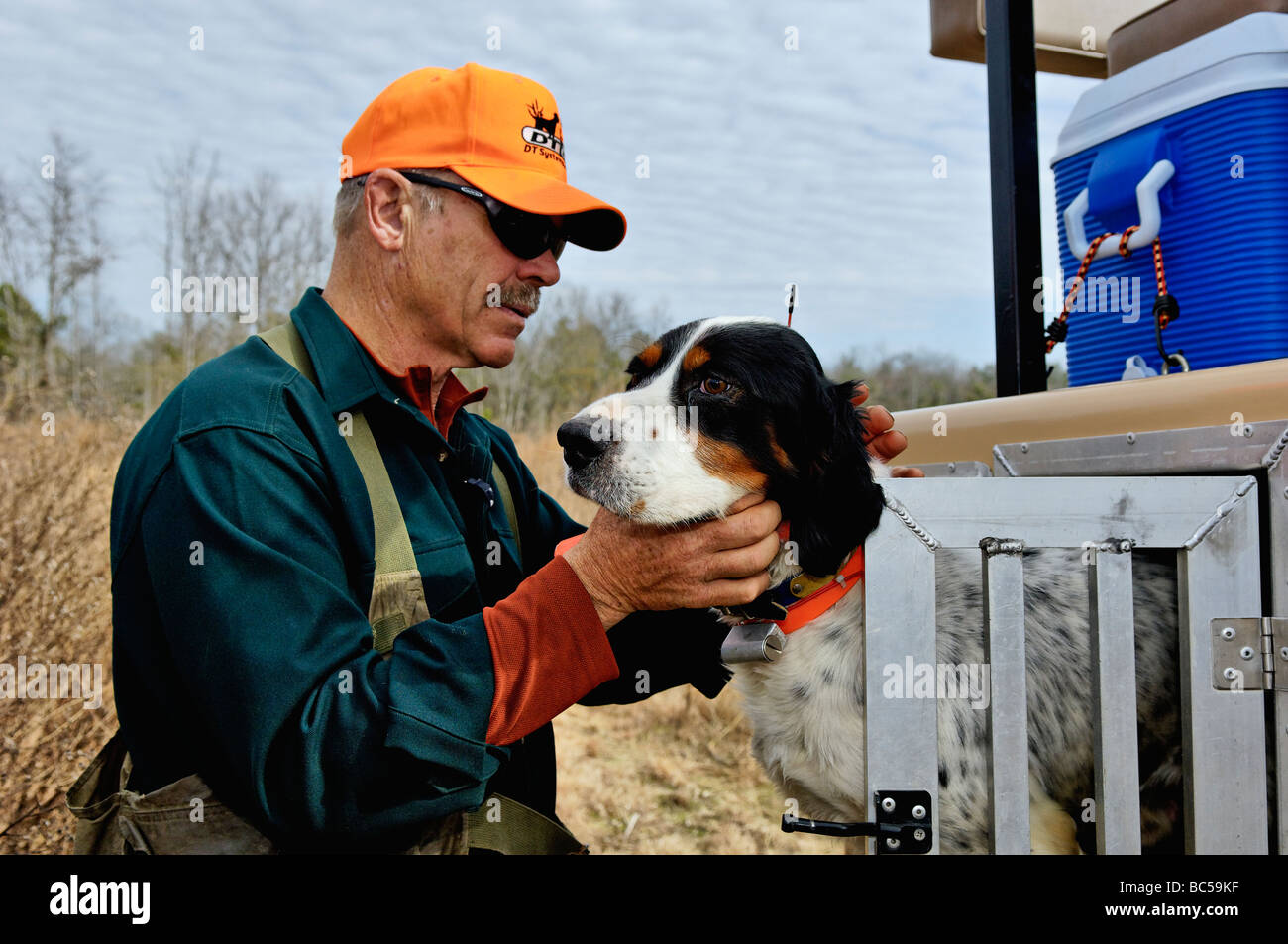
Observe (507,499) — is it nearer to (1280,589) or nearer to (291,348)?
(291,348)

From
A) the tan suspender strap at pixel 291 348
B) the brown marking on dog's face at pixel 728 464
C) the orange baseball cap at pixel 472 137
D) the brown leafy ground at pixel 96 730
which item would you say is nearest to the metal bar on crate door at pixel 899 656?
the brown marking on dog's face at pixel 728 464

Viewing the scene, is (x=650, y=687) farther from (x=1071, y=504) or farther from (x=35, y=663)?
(x=35, y=663)

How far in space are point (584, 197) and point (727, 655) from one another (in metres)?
1.28

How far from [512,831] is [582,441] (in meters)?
0.95

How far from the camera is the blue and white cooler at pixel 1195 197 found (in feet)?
8.29

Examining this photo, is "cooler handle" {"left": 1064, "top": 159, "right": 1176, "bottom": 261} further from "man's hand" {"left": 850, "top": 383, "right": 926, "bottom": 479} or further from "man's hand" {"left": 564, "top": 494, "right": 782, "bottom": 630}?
"man's hand" {"left": 564, "top": 494, "right": 782, "bottom": 630}

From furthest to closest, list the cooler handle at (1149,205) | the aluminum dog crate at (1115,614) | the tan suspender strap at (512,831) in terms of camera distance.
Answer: the cooler handle at (1149,205)
the tan suspender strap at (512,831)
the aluminum dog crate at (1115,614)

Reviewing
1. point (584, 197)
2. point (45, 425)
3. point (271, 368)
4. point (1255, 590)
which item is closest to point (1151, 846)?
point (1255, 590)

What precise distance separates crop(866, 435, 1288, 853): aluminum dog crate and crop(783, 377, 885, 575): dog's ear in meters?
0.13

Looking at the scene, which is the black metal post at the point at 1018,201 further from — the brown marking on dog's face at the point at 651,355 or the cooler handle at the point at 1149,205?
the brown marking on dog's face at the point at 651,355

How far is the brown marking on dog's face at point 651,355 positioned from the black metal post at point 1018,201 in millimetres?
1165

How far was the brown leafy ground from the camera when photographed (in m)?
3.93

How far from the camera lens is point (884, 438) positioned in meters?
2.63

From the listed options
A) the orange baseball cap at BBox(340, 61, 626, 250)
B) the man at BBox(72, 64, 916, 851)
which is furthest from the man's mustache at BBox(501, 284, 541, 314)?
the orange baseball cap at BBox(340, 61, 626, 250)
